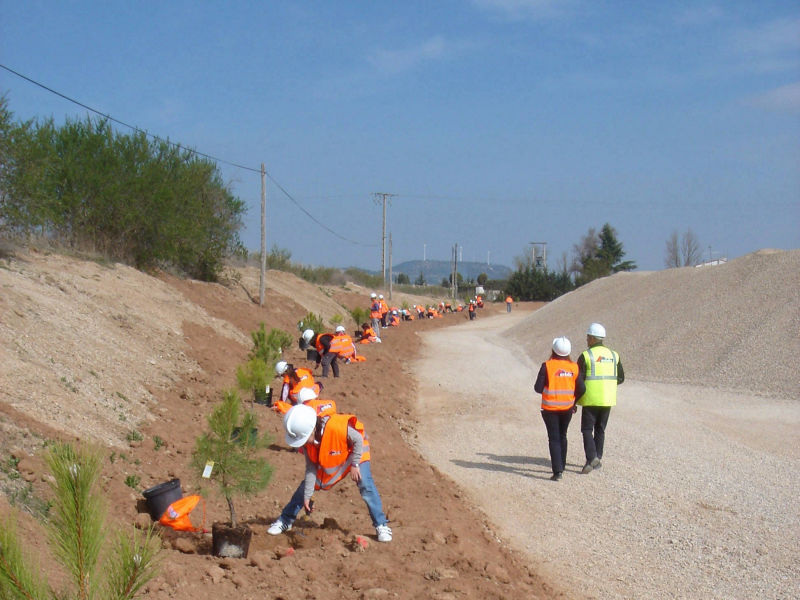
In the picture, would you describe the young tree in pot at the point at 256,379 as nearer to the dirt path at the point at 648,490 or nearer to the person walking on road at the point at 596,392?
the dirt path at the point at 648,490

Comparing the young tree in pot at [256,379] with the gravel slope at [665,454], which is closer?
the gravel slope at [665,454]

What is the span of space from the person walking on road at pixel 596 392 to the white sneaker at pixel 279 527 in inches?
178

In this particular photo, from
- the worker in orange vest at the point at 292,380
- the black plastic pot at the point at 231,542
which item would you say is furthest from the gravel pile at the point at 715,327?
the black plastic pot at the point at 231,542

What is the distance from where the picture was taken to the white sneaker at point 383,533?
669 centimetres

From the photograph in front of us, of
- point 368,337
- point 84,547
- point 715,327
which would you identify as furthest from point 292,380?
point 368,337

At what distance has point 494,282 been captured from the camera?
104 metres

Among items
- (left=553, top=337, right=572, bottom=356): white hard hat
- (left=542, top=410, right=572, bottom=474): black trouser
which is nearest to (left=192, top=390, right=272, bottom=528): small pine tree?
(left=542, top=410, right=572, bottom=474): black trouser

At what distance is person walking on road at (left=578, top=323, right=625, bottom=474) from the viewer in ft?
32.7

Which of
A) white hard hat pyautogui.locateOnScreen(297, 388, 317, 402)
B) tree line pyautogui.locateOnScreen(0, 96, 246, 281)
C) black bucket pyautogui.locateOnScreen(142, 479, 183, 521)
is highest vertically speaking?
tree line pyautogui.locateOnScreen(0, 96, 246, 281)

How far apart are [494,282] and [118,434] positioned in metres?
96.0

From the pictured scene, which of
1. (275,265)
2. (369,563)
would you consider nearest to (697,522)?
(369,563)

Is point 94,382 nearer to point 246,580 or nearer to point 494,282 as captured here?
point 246,580

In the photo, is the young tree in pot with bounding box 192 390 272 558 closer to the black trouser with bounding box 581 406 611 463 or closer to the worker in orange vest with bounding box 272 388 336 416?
the worker in orange vest with bounding box 272 388 336 416

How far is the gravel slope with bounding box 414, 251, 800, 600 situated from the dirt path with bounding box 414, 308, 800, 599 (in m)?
0.02
